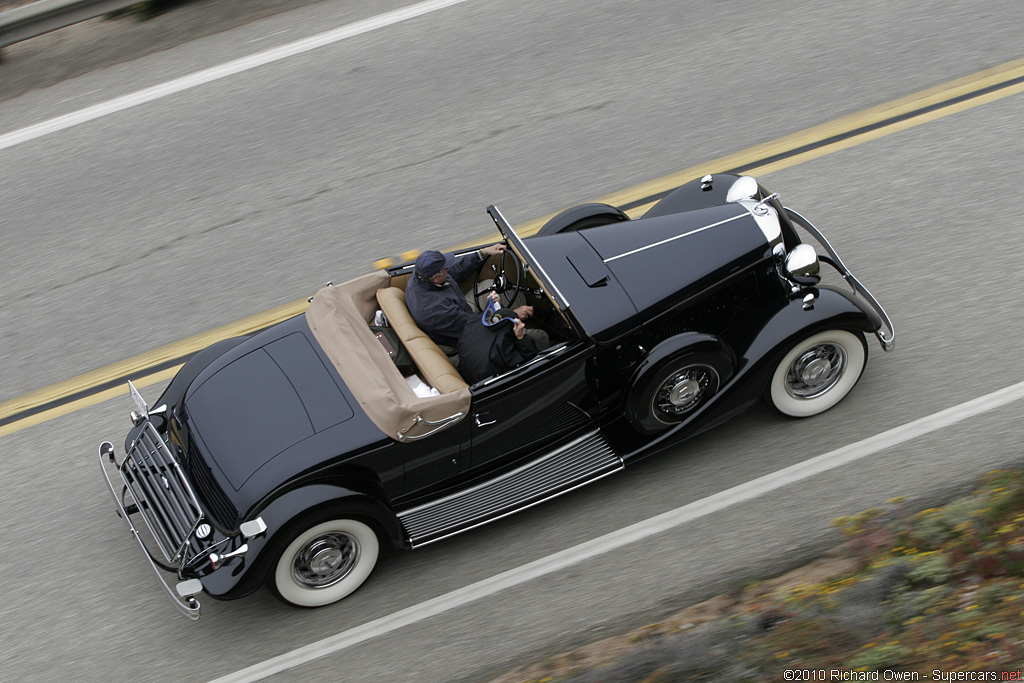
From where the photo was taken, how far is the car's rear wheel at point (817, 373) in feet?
20.3

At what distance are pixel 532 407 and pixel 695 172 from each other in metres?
3.44

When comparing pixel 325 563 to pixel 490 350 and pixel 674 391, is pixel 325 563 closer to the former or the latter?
pixel 490 350

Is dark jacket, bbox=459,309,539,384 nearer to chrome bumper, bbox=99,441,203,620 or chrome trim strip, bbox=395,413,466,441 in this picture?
chrome trim strip, bbox=395,413,466,441

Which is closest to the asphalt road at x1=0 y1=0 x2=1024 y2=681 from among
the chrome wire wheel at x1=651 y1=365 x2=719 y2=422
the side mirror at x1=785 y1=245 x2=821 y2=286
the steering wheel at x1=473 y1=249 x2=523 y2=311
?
the chrome wire wheel at x1=651 y1=365 x2=719 y2=422

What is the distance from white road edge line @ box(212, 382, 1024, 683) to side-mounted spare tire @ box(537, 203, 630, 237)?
2272mm

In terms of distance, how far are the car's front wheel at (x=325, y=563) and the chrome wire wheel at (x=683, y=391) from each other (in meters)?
Result: 1.99

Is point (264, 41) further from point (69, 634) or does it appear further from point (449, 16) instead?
point (69, 634)

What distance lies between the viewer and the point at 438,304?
6.05 m

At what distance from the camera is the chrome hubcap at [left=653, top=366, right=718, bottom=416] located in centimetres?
601

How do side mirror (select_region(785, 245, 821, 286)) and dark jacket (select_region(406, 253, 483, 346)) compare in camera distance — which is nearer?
dark jacket (select_region(406, 253, 483, 346))

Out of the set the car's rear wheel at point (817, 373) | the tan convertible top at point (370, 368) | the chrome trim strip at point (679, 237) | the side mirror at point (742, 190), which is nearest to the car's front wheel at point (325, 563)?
the tan convertible top at point (370, 368)

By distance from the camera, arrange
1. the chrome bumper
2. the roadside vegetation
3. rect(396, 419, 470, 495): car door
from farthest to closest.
→ rect(396, 419, 470, 495): car door < the chrome bumper < the roadside vegetation

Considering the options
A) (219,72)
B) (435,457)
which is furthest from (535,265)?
(219,72)

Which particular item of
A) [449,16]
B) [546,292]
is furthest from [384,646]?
[449,16]
